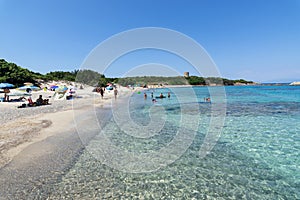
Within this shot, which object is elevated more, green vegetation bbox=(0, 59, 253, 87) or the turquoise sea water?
green vegetation bbox=(0, 59, 253, 87)

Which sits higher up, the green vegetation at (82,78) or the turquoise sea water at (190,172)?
the green vegetation at (82,78)

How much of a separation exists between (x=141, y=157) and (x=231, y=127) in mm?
6539

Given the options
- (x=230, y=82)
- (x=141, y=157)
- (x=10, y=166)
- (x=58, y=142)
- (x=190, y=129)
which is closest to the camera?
(x=10, y=166)

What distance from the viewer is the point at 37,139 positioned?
650 centimetres

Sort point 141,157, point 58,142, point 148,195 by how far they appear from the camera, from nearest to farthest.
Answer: point 148,195
point 141,157
point 58,142

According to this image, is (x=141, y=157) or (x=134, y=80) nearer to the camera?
(x=141, y=157)

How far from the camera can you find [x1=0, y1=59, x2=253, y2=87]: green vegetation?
3962 cm

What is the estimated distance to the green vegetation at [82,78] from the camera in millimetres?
39616

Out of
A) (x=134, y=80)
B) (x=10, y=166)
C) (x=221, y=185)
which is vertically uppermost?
(x=134, y=80)

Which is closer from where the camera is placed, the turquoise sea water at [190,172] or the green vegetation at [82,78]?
the turquoise sea water at [190,172]

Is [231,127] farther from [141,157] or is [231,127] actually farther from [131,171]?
[131,171]

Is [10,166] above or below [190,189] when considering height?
above

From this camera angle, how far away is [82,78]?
77.2 meters

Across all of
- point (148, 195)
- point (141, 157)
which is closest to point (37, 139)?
point (141, 157)
